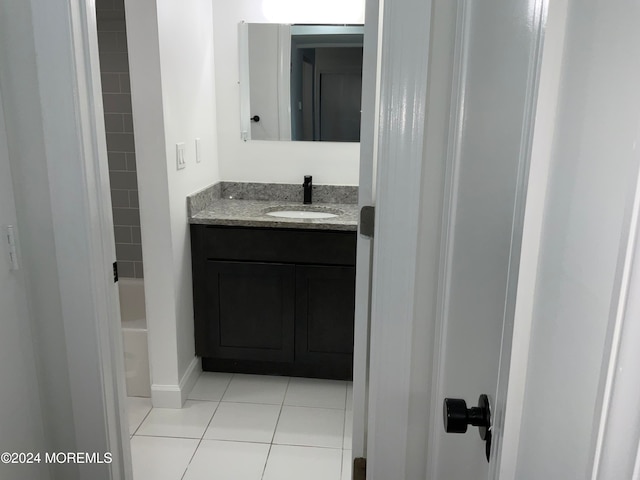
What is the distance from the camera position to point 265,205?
9.74 feet

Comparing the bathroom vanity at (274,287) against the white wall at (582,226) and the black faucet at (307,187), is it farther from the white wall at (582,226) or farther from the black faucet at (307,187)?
the white wall at (582,226)

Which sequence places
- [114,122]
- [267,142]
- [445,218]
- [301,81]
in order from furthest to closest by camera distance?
1. [114,122]
2. [267,142]
3. [301,81]
4. [445,218]

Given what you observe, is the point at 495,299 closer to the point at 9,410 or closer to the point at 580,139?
the point at 580,139

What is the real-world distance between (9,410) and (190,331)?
4.44 feet

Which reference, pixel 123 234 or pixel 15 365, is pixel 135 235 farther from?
pixel 15 365

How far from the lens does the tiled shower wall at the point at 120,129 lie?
3.05 meters

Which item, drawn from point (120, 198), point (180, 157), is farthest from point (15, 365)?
point (120, 198)

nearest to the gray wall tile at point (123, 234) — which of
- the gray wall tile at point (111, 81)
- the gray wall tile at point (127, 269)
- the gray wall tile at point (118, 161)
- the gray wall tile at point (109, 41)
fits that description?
the gray wall tile at point (127, 269)

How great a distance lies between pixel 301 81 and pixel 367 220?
5.74 ft

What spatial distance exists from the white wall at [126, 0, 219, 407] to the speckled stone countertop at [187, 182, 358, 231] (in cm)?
12

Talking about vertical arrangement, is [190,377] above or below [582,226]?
below

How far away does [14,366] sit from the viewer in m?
1.37

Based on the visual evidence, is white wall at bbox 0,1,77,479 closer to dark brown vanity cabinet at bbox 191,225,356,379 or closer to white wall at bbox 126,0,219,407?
white wall at bbox 126,0,219,407

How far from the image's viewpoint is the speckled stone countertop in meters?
2.57
